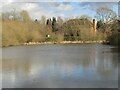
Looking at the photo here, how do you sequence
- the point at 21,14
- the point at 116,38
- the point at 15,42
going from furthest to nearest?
the point at 15,42 < the point at 21,14 < the point at 116,38

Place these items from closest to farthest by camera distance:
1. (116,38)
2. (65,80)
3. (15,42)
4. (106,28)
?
(65,80) < (116,38) < (106,28) < (15,42)

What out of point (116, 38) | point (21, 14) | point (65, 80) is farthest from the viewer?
point (21, 14)

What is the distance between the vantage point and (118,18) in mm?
12625

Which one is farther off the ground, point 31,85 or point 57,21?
point 57,21

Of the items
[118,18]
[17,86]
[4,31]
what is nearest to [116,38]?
[118,18]

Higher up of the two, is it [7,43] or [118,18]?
[118,18]

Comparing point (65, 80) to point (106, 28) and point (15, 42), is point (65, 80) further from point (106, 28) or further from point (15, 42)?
point (15, 42)

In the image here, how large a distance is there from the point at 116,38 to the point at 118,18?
3.08ft

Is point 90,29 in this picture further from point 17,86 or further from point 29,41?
point 17,86

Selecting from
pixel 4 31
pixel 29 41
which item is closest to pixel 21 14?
pixel 4 31

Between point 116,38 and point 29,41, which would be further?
point 29,41

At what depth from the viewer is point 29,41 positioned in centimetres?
1722

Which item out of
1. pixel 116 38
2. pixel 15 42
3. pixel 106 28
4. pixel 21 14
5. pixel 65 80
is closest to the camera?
pixel 65 80

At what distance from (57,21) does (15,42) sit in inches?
104
